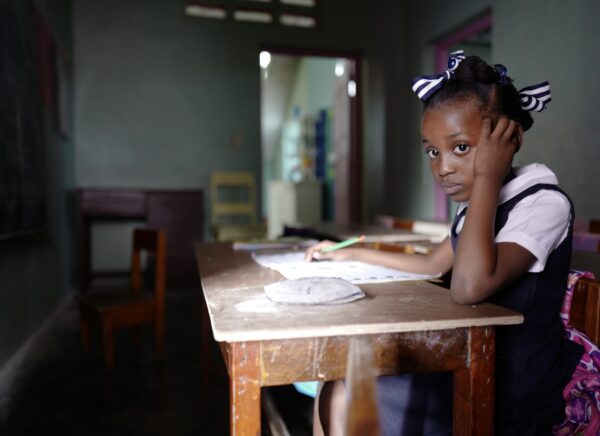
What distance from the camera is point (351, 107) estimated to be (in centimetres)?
577

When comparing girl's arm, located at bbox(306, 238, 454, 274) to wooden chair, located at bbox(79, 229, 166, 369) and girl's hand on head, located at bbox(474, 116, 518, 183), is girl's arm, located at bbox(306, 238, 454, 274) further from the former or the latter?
wooden chair, located at bbox(79, 229, 166, 369)

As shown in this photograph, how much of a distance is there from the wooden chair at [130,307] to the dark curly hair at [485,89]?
1880mm

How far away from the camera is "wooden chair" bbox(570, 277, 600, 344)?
0.88 metres

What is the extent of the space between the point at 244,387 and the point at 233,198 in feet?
15.2

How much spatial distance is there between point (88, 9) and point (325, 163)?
4530 millimetres

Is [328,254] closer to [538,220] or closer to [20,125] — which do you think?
[538,220]

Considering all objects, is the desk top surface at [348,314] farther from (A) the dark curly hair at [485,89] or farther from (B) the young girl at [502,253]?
(A) the dark curly hair at [485,89]

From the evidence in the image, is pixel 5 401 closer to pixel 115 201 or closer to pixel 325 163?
pixel 115 201

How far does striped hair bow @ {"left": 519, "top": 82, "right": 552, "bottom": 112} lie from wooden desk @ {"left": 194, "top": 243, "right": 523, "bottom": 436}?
440 millimetres

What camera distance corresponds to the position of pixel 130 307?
7.92 feet

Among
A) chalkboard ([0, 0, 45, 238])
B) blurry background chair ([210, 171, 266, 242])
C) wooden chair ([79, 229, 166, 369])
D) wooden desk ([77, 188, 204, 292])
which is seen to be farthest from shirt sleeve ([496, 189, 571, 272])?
blurry background chair ([210, 171, 266, 242])

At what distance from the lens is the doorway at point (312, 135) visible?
5777 mm

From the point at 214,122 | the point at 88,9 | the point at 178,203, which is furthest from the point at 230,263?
the point at 88,9

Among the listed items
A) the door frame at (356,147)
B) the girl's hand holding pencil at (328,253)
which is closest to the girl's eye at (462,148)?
the girl's hand holding pencil at (328,253)
